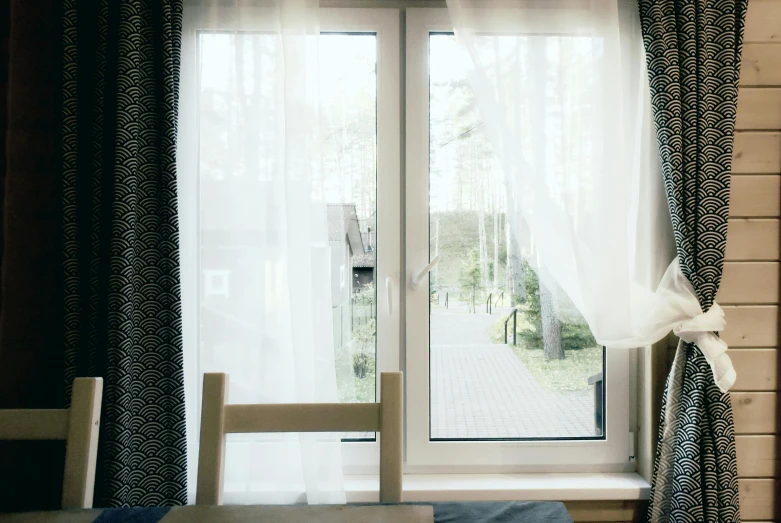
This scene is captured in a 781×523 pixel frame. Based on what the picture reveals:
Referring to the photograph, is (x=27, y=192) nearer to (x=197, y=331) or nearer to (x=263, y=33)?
(x=197, y=331)

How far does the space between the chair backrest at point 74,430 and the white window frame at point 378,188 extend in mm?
565

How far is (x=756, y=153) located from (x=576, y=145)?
0.56 metres

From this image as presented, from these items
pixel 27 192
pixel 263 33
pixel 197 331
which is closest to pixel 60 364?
pixel 197 331

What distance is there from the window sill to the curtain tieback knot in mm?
424

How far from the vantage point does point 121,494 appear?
57.6 inches

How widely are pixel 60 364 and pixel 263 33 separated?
1.14 meters

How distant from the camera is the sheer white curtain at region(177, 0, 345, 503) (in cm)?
154

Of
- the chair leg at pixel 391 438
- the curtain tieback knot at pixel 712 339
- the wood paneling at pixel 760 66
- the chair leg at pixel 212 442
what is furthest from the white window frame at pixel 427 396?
the wood paneling at pixel 760 66

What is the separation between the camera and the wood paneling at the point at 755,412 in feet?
5.35

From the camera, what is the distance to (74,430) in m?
1.03

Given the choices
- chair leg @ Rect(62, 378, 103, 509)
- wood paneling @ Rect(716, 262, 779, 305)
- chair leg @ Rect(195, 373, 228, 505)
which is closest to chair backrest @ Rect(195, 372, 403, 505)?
chair leg @ Rect(195, 373, 228, 505)

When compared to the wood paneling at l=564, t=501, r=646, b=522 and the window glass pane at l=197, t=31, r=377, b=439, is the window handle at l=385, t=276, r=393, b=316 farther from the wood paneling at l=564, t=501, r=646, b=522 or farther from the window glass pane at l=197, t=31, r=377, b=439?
the wood paneling at l=564, t=501, r=646, b=522

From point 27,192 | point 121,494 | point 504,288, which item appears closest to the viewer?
point 121,494

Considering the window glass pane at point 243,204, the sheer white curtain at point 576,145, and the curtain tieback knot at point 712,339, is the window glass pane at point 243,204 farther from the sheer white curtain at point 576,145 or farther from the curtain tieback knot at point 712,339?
the curtain tieback knot at point 712,339
